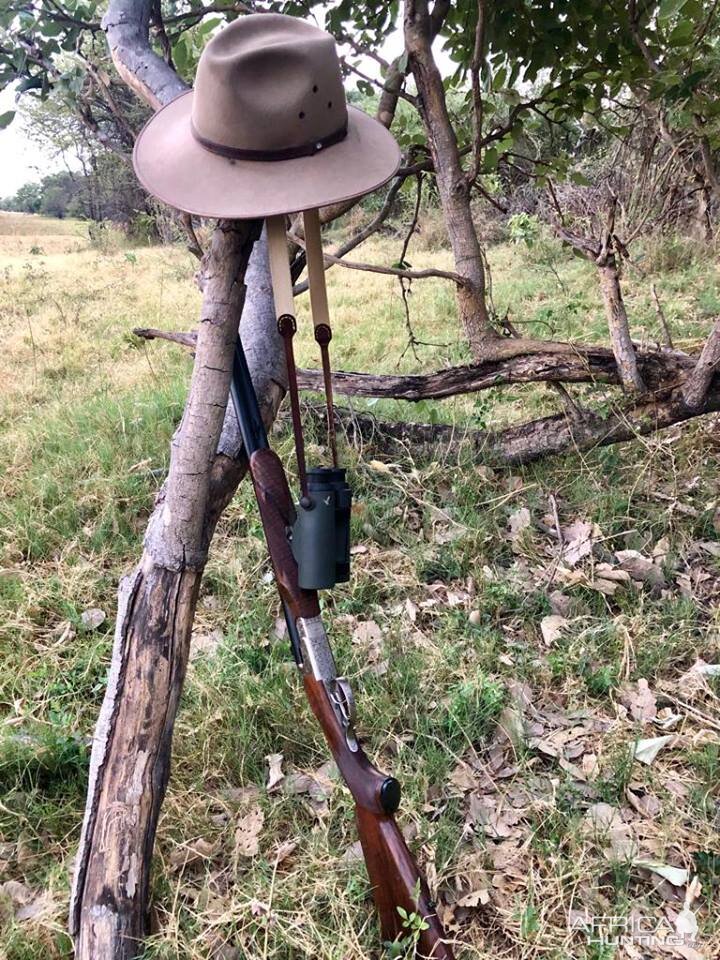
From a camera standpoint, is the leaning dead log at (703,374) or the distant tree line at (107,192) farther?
the distant tree line at (107,192)

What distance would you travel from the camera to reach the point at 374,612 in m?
2.83

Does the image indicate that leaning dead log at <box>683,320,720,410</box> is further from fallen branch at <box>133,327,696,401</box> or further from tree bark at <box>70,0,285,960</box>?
tree bark at <box>70,0,285,960</box>

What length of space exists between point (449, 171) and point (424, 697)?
7.18ft

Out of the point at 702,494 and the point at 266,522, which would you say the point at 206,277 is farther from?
the point at 702,494

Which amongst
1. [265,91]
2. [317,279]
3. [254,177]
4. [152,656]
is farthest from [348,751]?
[265,91]

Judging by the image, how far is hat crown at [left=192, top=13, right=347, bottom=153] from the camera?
50.6 inches

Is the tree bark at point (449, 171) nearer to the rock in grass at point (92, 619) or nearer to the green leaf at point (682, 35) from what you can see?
the green leaf at point (682, 35)

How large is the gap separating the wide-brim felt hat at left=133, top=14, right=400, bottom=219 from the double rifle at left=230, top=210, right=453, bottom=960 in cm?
12

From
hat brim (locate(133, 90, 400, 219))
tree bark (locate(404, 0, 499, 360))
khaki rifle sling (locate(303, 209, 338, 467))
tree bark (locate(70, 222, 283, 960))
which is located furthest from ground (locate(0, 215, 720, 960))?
hat brim (locate(133, 90, 400, 219))

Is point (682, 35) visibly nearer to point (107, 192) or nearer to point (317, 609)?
point (317, 609)

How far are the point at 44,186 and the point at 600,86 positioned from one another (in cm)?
3302

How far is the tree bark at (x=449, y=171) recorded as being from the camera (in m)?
2.87

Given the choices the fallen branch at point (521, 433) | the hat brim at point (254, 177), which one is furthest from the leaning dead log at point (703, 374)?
the hat brim at point (254, 177)

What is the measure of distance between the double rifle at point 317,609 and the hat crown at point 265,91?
159mm
